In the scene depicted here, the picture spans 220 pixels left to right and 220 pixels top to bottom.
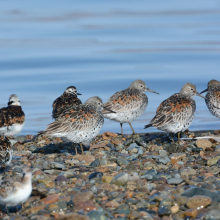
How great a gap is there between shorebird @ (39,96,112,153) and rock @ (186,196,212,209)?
463cm

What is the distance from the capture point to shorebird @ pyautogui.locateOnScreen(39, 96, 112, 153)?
10.3m

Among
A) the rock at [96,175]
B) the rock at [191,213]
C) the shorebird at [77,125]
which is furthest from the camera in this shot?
the shorebird at [77,125]

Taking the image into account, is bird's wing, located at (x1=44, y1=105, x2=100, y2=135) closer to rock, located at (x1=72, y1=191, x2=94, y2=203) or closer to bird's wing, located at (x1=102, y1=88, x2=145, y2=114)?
bird's wing, located at (x1=102, y1=88, x2=145, y2=114)

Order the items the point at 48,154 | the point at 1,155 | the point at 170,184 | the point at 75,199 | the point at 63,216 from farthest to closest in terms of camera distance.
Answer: the point at 48,154 → the point at 1,155 → the point at 170,184 → the point at 75,199 → the point at 63,216

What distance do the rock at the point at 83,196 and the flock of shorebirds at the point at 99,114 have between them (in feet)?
8.26

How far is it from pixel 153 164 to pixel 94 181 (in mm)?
1684

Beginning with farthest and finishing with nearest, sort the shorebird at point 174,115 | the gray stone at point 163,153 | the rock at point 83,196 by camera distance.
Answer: the shorebird at point 174,115 → the gray stone at point 163,153 → the rock at point 83,196

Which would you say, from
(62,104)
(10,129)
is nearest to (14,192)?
(10,129)

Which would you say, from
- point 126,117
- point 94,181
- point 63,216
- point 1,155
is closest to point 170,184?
point 94,181

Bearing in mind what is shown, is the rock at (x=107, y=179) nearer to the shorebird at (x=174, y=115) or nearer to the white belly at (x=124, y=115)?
the shorebird at (x=174, y=115)

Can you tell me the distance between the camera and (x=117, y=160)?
30.2 feet

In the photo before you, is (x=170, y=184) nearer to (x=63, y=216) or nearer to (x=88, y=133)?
(x=63, y=216)

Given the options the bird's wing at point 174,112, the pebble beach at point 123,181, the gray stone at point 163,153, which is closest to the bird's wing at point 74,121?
the pebble beach at point 123,181

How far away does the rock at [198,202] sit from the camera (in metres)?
6.23
